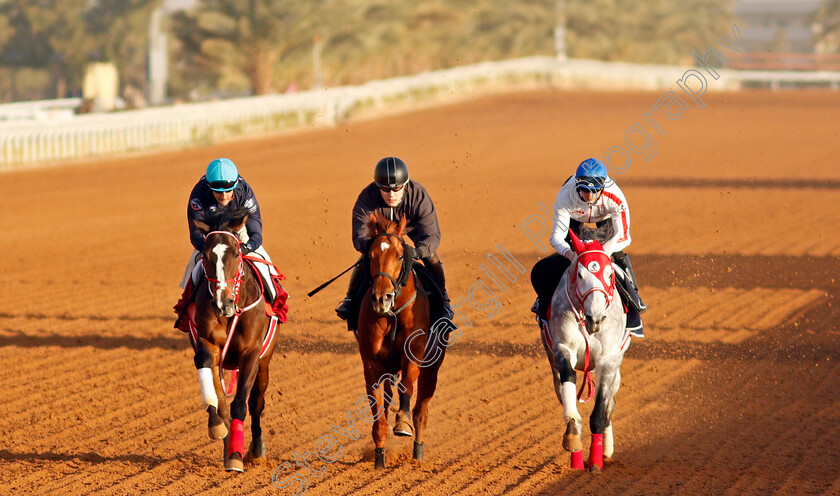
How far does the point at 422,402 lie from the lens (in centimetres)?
757

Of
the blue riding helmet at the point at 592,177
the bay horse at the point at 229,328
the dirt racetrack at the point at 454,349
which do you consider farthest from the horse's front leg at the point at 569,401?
the bay horse at the point at 229,328

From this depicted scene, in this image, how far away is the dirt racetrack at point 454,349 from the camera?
7.22 m

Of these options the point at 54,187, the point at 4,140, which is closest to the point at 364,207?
the point at 54,187

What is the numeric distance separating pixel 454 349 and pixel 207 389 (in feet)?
15.1

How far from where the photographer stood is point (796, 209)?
2123 cm

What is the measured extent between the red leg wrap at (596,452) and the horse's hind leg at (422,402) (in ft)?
4.16

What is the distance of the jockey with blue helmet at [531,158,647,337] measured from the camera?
24.6 ft

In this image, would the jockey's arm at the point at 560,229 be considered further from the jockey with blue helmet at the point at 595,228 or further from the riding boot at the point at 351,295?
the riding boot at the point at 351,295

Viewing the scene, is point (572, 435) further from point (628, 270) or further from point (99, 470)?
point (99, 470)

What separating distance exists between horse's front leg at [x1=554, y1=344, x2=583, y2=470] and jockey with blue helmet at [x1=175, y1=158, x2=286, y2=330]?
228 cm

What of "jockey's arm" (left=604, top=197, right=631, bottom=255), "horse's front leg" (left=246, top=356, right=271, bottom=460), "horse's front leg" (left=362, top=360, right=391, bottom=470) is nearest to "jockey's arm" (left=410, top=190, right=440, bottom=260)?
A: "horse's front leg" (left=362, top=360, right=391, bottom=470)

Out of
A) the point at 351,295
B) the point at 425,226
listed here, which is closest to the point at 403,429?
the point at 351,295

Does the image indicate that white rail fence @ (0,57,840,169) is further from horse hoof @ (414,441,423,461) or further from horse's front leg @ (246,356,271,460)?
horse hoof @ (414,441,423,461)

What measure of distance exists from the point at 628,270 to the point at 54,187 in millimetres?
19138
